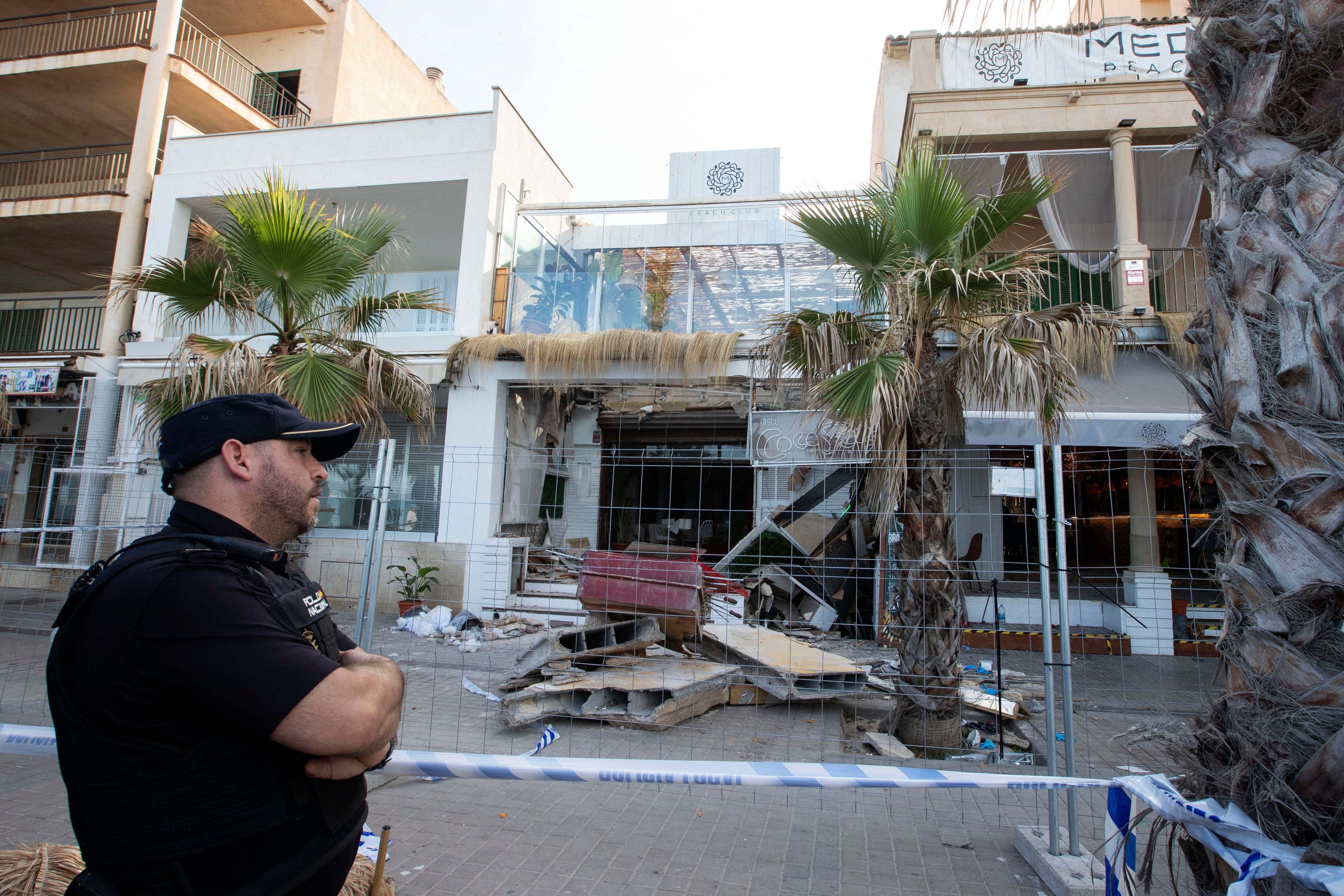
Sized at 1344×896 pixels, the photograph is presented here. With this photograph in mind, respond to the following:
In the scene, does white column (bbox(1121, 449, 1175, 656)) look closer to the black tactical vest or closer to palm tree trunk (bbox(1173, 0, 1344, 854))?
palm tree trunk (bbox(1173, 0, 1344, 854))

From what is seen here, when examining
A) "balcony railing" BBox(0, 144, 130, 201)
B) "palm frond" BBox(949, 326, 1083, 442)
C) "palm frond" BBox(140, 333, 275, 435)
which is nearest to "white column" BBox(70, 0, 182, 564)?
"balcony railing" BBox(0, 144, 130, 201)

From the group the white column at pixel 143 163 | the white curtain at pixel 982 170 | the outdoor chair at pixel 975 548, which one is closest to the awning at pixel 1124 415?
the outdoor chair at pixel 975 548

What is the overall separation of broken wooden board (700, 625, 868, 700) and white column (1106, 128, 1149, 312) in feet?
20.9

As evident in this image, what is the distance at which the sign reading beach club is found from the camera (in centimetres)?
965

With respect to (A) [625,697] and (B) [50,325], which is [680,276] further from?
(B) [50,325]

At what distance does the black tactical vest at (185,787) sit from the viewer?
4.12 feet

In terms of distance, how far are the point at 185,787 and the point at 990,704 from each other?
19.7ft

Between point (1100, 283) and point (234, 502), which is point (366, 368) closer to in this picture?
point (234, 502)

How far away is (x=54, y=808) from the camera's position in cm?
392

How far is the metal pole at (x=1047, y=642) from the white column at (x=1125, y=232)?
667cm

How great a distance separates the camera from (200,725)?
1290 millimetres

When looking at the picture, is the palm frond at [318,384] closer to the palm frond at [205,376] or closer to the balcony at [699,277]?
the palm frond at [205,376]

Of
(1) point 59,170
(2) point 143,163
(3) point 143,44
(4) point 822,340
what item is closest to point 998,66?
(4) point 822,340

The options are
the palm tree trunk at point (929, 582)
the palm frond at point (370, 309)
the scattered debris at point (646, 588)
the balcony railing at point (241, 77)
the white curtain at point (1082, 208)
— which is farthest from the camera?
the balcony railing at point (241, 77)
